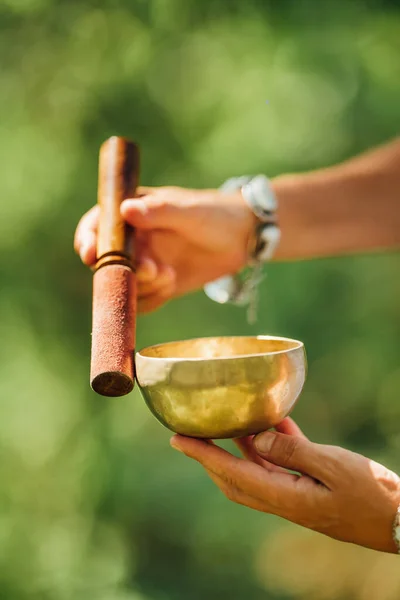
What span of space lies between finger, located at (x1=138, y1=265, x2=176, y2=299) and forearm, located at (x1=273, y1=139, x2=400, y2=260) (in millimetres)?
368

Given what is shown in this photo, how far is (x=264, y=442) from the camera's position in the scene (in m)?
1.01

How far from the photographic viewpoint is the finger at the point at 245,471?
1.01 meters

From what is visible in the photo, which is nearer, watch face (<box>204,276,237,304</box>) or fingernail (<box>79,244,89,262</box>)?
fingernail (<box>79,244,89,262</box>)

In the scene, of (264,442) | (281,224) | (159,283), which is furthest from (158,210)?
(264,442)

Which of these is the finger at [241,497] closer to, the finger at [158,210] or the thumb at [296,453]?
the thumb at [296,453]

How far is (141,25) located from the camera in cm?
335

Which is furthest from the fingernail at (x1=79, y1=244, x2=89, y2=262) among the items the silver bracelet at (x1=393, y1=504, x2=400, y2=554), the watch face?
the silver bracelet at (x1=393, y1=504, x2=400, y2=554)

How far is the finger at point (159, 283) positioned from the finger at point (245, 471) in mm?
675

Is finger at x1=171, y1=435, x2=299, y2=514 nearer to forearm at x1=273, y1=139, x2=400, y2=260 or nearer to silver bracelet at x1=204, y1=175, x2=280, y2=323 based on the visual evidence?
silver bracelet at x1=204, y1=175, x2=280, y2=323

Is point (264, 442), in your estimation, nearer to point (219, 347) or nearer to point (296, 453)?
point (296, 453)

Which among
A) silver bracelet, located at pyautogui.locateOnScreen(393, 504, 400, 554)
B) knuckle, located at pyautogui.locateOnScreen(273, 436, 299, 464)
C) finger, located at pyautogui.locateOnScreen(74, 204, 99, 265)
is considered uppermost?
finger, located at pyautogui.locateOnScreen(74, 204, 99, 265)

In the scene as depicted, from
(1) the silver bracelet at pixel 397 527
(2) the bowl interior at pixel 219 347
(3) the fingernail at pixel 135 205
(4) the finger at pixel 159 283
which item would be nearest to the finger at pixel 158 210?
(3) the fingernail at pixel 135 205

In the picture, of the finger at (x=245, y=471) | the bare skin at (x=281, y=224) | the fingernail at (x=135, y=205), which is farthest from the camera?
the bare skin at (x=281, y=224)

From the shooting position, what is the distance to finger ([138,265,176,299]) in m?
1.64
